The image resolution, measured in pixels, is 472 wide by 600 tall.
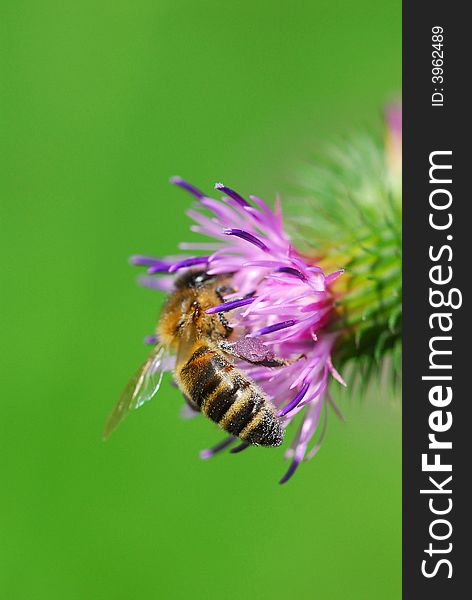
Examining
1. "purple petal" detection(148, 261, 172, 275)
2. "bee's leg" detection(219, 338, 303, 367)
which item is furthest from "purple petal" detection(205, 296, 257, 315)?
"purple petal" detection(148, 261, 172, 275)

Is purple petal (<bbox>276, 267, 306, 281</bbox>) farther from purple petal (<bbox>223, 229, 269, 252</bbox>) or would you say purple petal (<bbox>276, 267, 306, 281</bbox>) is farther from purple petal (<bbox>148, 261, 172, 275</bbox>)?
purple petal (<bbox>148, 261, 172, 275</bbox>)

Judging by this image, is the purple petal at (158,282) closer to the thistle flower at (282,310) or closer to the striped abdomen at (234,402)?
the thistle flower at (282,310)

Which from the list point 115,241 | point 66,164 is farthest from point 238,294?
Result: point 66,164

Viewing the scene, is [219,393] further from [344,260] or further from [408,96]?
[408,96]

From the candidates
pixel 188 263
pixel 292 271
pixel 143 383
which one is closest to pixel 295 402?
pixel 292 271

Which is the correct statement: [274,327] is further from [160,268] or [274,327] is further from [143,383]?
[160,268]

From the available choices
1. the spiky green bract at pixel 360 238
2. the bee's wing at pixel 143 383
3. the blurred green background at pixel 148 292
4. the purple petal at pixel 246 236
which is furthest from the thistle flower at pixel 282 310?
the blurred green background at pixel 148 292
